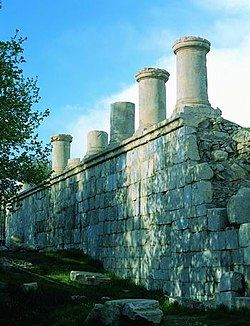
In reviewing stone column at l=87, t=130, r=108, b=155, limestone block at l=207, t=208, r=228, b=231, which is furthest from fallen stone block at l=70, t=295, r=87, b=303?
stone column at l=87, t=130, r=108, b=155

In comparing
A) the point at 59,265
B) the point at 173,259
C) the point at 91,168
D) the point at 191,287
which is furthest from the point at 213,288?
the point at 91,168

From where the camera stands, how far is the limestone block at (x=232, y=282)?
33.6 ft

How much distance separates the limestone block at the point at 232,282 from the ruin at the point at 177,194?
0.02 m

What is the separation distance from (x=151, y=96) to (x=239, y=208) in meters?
5.28

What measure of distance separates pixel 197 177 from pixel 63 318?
4.56 m

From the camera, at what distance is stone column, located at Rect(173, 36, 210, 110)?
44.6 ft

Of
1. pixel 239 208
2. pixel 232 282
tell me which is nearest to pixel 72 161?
pixel 239 208

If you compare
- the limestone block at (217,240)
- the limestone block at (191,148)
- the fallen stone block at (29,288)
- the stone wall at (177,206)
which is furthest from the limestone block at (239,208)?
the fallen stone block at (29,288)

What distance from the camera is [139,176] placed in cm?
1491

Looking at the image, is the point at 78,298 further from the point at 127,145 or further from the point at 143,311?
the point at 127,145

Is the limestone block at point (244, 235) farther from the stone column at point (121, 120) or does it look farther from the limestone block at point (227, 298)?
the stone column at point (121, 120)

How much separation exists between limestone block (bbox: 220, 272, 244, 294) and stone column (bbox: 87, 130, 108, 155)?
31.5 feet

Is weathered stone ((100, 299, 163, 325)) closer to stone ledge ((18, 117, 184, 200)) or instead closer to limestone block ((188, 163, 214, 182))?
limestone block ((188, 163, 214, 182))

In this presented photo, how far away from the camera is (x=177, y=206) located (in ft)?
42.5
